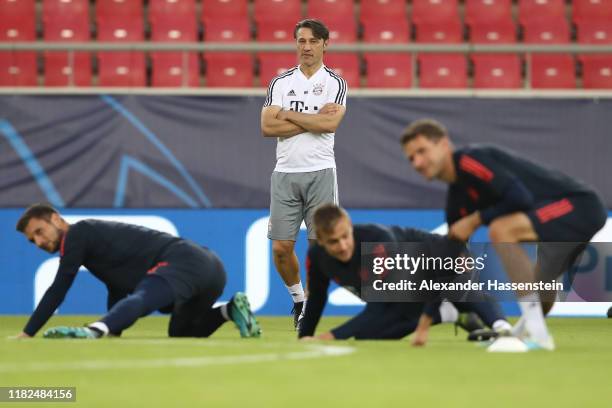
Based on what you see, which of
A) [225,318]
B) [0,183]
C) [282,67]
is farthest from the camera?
[282,67]

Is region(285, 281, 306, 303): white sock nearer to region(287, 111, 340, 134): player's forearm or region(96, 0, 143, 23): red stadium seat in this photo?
region(287, 111, 340, 134): player's forearm

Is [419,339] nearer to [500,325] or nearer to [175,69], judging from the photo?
[500,325]

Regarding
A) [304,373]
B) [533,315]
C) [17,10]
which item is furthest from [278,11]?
[304,373]

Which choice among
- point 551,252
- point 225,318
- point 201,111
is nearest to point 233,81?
point 201,111

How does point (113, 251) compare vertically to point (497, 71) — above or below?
below

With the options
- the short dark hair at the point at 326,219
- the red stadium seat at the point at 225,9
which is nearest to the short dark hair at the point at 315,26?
the short dark hair at the point at 326,219

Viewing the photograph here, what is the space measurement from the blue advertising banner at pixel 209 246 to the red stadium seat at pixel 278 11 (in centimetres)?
344

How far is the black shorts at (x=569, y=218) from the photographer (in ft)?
21.0

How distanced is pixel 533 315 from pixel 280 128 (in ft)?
11.3

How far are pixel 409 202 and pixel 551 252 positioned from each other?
558cm

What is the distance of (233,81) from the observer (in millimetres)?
13898

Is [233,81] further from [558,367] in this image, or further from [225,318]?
[558,367]

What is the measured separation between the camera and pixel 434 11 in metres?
15.1

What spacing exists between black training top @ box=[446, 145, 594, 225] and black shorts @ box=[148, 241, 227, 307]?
1.88 metres
